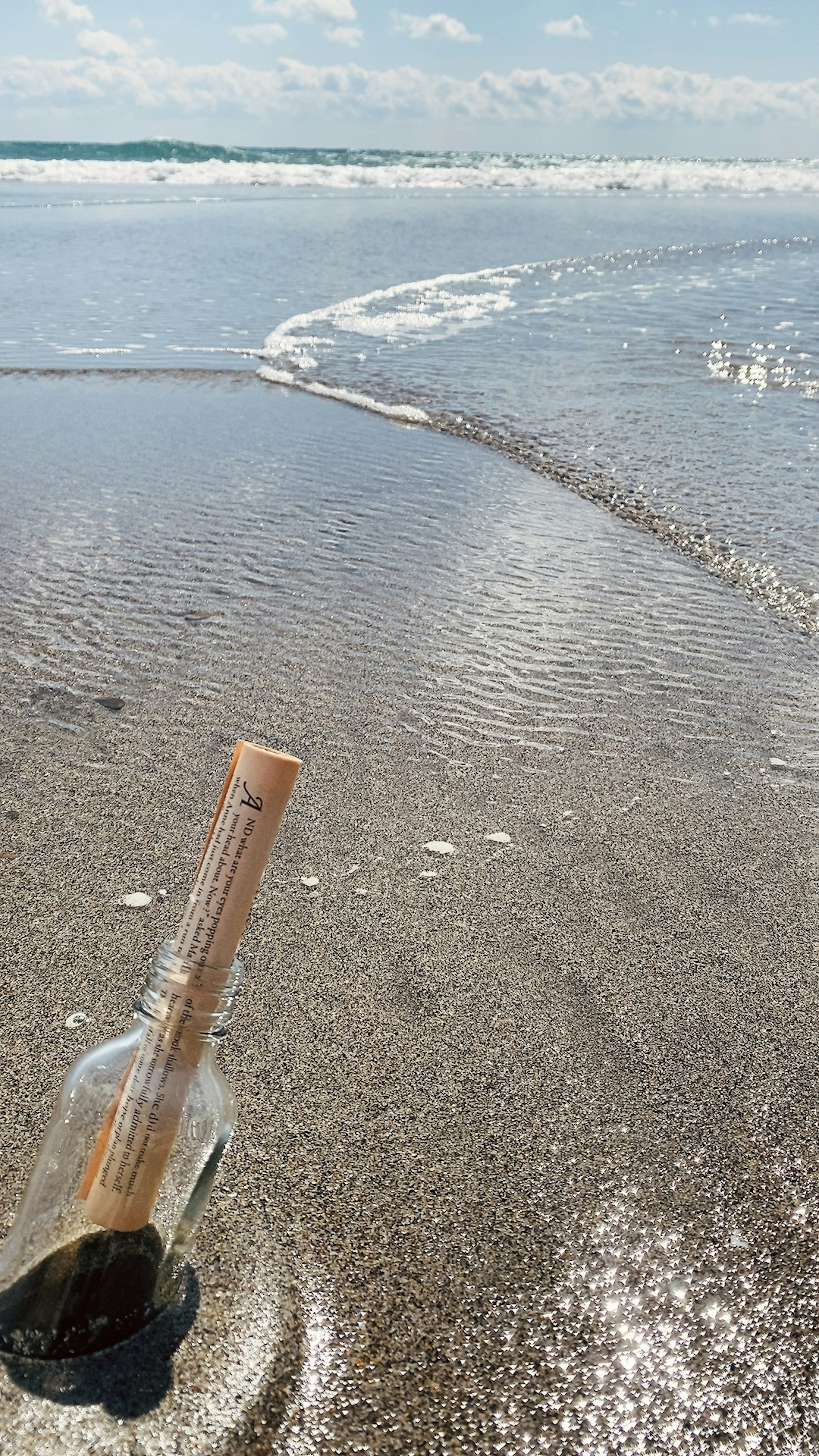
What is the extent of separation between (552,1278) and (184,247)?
56.1 ft

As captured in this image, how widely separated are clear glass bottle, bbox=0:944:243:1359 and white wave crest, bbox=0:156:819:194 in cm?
3686

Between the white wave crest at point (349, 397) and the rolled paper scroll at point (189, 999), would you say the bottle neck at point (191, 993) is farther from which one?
the white wave crest at point (349, 397)

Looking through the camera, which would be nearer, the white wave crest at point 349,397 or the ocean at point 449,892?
the ocean at point 449,892

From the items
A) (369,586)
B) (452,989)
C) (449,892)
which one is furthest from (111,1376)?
(369,586)

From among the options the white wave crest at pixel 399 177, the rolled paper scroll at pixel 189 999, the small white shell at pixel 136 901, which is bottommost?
the small white shell at pixel 136 901

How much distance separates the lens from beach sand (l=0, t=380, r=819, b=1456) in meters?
1.40

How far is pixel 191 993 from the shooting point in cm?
120

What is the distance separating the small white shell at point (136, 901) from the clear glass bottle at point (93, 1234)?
3.14 ft

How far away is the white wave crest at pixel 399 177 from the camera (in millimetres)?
36469

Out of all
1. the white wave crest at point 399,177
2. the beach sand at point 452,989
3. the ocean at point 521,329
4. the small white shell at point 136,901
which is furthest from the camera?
the white wave crest at point 399,177

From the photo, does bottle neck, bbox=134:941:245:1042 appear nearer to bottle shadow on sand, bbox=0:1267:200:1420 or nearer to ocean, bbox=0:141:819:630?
bottle shadow on sand, bbox=0:1267:200:1420

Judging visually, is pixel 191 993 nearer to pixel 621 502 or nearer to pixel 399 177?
pixel 621 502

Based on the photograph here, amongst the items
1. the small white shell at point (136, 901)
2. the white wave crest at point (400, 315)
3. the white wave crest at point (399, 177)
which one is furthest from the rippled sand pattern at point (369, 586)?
the white wave crest at point (399, 177)

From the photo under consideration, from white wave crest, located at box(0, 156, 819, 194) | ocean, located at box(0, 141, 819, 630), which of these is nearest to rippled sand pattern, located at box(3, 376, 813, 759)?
ocean, located at box(0, 141, 819, 630)
